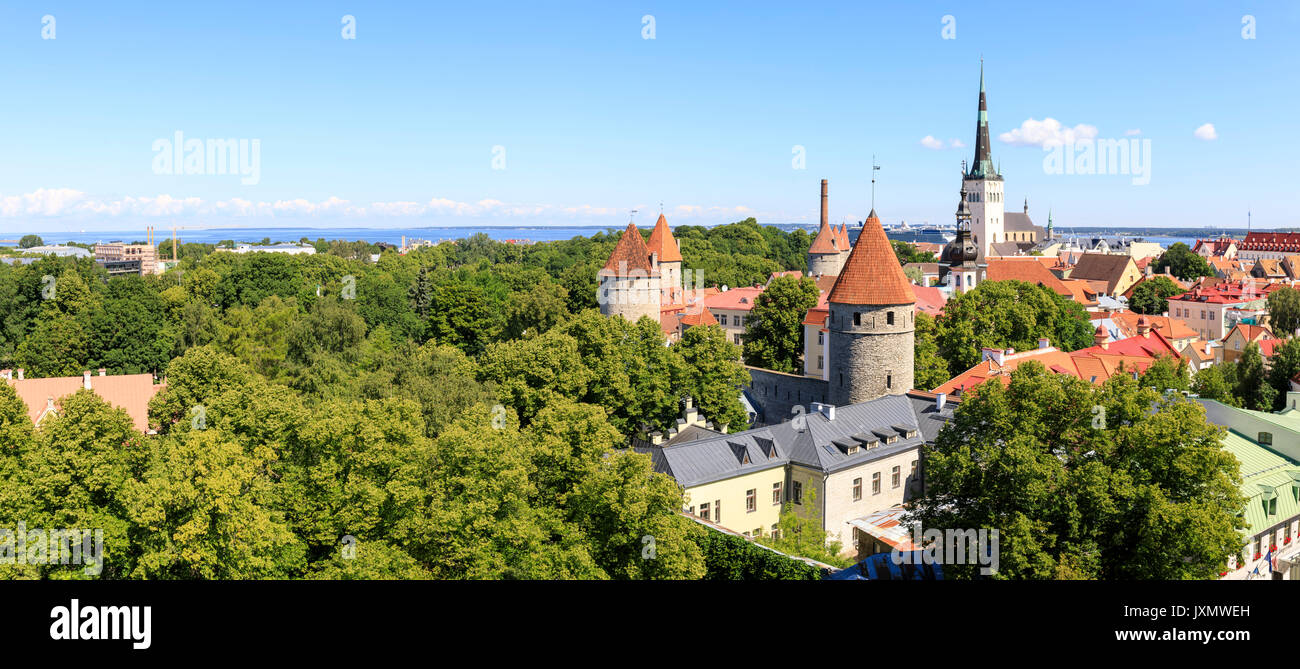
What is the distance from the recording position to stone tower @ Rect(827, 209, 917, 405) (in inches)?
1331

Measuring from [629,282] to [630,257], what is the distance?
147 cm

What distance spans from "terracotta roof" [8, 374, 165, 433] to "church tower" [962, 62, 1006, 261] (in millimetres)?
96102

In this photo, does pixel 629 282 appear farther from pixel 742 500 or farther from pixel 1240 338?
pixel 1240 338

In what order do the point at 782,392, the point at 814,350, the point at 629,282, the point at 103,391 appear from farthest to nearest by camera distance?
the point at 629,282 < the point at 814,350 < the point at 782,392 < the point at 103,391

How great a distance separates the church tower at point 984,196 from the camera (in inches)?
4459

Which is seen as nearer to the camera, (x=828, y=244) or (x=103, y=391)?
(x=103, y=391)

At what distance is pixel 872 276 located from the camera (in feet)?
112

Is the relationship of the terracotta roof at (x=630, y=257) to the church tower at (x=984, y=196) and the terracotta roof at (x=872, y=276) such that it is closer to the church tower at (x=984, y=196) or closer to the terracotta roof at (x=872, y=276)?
the terracotta roof at (x=872, y=276)

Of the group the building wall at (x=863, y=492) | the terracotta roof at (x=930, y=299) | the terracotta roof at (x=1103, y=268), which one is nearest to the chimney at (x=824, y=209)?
the terracotta roof at (x=930, y=299)

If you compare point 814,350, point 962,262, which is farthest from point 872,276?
point 962,262

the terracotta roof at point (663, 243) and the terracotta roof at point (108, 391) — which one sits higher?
the terracotta roof at point (663, 243)

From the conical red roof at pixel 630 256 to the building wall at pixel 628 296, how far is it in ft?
1.55
